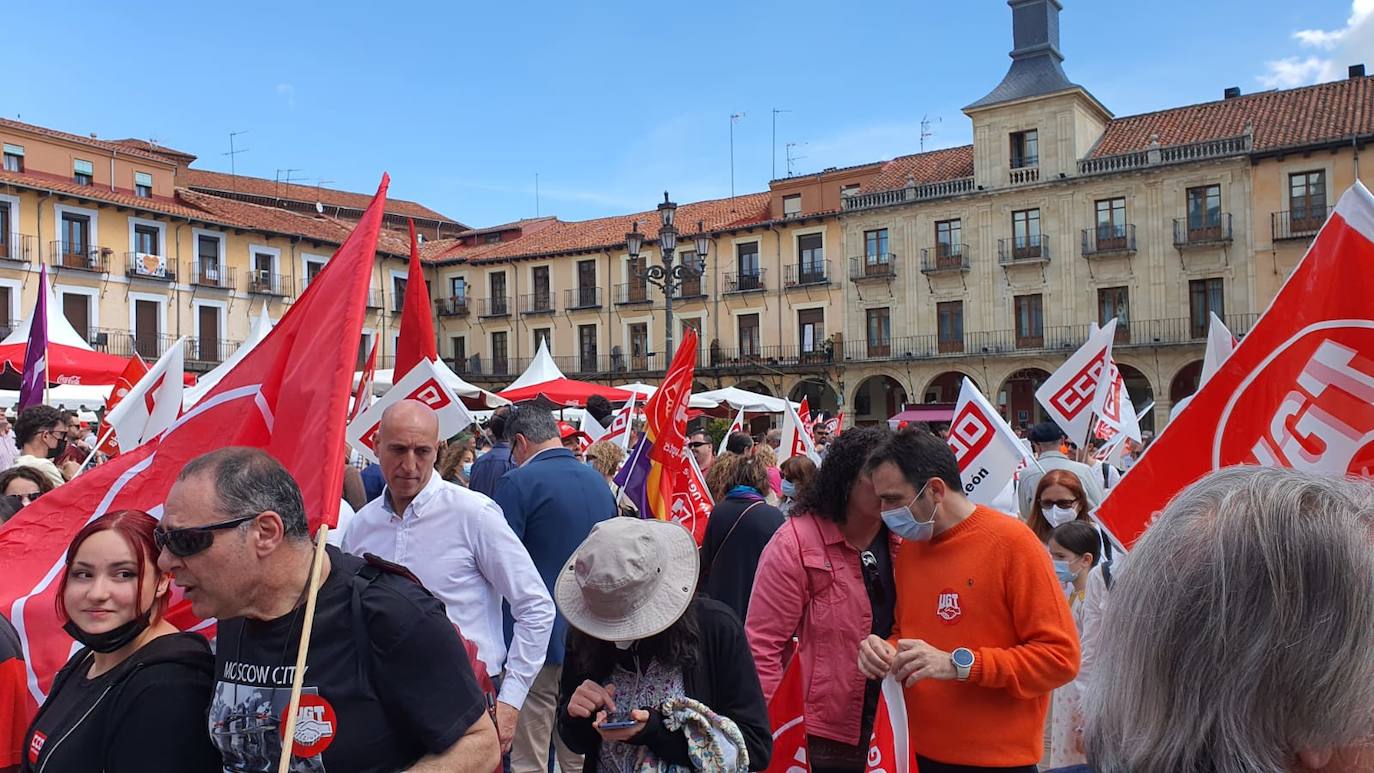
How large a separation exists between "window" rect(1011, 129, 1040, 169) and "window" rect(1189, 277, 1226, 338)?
6293 mm

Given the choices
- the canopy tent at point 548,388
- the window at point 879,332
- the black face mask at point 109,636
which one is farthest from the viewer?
the window at point 879,332

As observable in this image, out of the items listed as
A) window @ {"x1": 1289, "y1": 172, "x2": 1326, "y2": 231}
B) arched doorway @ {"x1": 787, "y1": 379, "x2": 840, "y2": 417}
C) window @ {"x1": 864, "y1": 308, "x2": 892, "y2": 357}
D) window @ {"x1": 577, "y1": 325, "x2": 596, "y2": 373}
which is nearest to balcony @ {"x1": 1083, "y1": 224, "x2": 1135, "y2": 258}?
window @ {"x1": 1289, "y1": 172, "x2": 1326, "y2": 231}

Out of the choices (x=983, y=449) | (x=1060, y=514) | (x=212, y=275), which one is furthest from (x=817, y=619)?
(x=212, y=275)

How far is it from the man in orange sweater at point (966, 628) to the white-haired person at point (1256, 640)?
1552 mm

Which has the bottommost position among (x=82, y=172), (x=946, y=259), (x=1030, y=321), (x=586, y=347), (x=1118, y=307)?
(x=586, y=347)

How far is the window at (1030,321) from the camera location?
34.0 m

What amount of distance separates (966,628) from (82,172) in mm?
39543

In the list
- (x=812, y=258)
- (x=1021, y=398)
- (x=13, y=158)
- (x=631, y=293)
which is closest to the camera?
(x=13, y=158)

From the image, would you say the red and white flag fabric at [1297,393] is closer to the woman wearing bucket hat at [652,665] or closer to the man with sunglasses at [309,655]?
the woman wearing bucket hat at [652,665]

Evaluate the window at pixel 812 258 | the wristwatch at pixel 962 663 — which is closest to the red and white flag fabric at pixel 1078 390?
the wristwatch at pixel 962 663

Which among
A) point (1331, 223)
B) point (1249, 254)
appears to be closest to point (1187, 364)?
point (1249, 254)

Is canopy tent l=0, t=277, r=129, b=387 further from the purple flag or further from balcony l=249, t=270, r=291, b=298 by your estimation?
balcony l=249, t=270, r=291, b=298

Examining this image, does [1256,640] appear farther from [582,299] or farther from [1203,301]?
[582,299]

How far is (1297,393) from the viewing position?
291 cm
